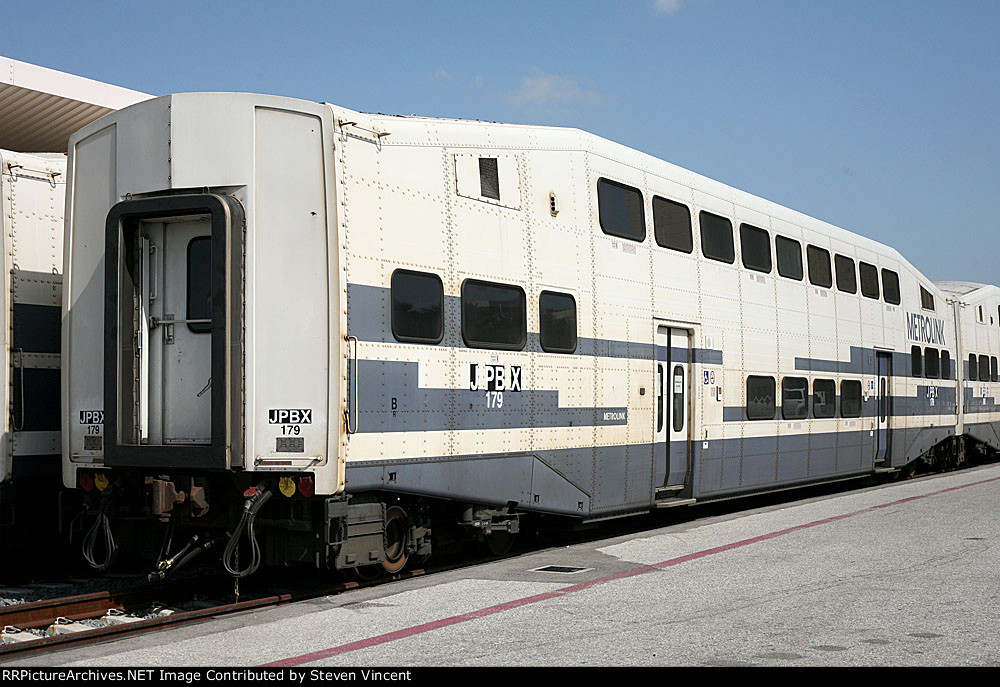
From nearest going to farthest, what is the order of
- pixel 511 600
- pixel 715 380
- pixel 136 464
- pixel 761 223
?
pixel 511 600, pixel 136 464, pixel 715 380, pixel 761 223

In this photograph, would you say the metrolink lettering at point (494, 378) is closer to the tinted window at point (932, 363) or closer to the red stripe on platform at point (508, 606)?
the red stripe on platform at point (508, 606)

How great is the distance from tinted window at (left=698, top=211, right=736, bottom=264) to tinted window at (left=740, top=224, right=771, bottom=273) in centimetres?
33

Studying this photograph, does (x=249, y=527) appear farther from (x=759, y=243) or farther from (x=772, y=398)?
(x=759, y=243)

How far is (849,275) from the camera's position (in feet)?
56.6

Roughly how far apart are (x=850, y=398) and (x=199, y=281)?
11.9 meters

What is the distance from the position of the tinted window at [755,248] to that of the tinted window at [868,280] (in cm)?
388

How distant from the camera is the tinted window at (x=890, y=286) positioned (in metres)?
18.7

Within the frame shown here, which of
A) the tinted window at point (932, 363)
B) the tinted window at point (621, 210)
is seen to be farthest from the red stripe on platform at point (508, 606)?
the tinted window at point (932, 363)

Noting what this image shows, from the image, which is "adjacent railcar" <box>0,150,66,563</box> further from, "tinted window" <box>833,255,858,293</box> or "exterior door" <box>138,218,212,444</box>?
"tinted window" <box>833,255,858,293</box>

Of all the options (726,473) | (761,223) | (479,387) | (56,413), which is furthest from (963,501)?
(56,413)

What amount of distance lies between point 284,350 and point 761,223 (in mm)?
8515

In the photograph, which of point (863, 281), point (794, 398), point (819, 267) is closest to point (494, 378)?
point (794, 398)
